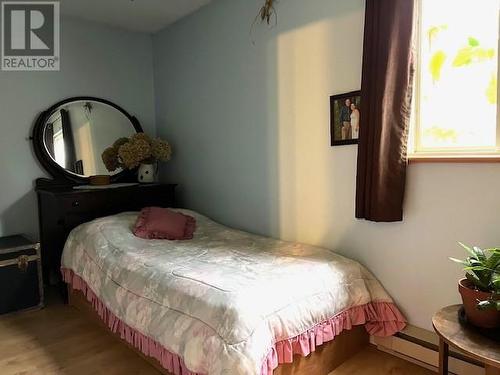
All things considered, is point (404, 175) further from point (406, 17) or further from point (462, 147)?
point (406, 17)

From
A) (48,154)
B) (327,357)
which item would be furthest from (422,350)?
(48,154)

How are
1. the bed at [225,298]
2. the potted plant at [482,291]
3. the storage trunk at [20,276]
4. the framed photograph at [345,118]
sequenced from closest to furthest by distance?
1. the potted plant at [482,291]
2. the bed at [225,298]
3. the framed photograph at [345,118]
4. the storage trunk at [20,276]

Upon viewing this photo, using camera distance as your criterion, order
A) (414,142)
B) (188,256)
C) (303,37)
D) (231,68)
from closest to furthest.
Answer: (414,142) < (188,256) < (303,37) < (231,68)

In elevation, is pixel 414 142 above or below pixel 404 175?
above

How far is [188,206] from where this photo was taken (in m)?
3.43

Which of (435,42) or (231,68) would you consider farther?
(231,68)

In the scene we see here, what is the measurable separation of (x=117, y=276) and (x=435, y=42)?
2.05 m

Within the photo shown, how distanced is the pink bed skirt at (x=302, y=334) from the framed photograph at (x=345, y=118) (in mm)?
913

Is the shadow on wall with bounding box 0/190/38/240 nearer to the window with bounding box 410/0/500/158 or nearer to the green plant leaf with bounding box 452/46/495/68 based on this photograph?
the window with bounding box 410/0/500/158

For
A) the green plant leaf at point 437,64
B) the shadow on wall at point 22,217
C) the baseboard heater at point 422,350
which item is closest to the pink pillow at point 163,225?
the shadow on wall at point 22,217

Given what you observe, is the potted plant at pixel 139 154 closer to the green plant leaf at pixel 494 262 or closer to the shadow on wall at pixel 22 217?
the shadow on wall at pixel 22 217

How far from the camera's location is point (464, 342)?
1335mm

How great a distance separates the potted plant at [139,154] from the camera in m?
3.16

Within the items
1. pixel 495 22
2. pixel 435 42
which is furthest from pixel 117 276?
pixel 495 22
